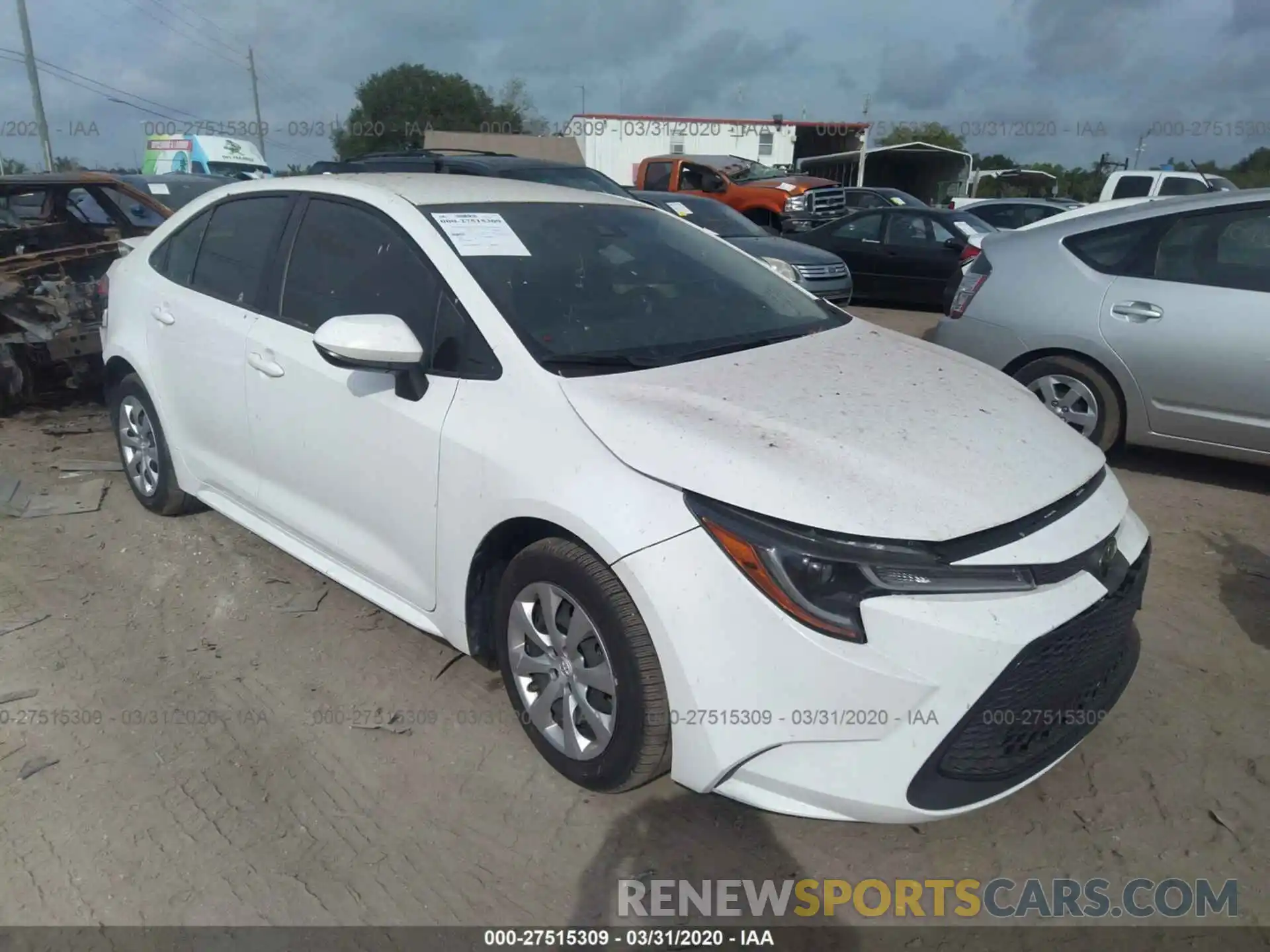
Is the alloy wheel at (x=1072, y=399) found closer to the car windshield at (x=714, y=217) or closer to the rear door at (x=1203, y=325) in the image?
the rear door at (x=1203, y=325)

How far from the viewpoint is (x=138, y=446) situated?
4.55 m

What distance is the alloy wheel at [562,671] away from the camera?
2420 mm

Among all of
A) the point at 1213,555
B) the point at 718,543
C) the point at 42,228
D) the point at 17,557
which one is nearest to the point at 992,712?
the point at 718,543

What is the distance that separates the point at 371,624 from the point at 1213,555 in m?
3.79

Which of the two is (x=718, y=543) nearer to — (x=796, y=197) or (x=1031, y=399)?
(x=1031, y=399)

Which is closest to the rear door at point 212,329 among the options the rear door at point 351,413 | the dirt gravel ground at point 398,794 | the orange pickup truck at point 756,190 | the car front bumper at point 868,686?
the rear door at point 351,413

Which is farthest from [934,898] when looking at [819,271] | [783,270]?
[819,271]

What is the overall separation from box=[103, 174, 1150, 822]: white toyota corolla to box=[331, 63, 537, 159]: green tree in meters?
51.6

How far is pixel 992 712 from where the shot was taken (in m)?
2.08

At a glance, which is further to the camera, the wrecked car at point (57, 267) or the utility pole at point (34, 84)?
the utility pole at point (34, 84)

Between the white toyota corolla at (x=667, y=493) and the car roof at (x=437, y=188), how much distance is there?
1.1 inches

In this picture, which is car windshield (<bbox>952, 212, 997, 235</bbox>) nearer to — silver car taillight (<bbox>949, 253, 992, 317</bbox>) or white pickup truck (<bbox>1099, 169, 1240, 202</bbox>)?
white pickup truck (<bbox>1099, 169, 1240, 202</bbox>)

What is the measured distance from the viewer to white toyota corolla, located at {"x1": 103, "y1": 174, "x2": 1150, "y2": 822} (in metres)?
2.07

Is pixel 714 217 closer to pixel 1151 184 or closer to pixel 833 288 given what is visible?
pixel 833 288
